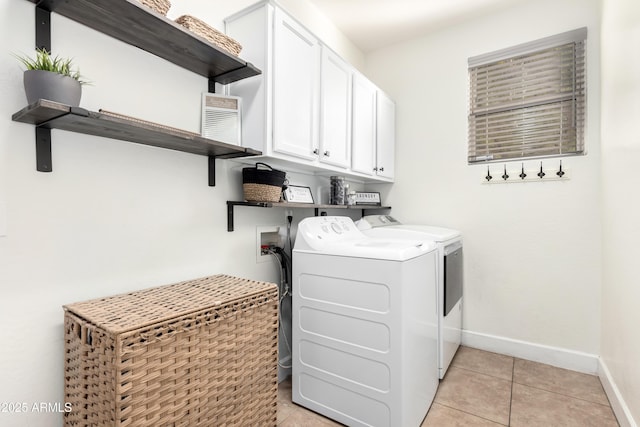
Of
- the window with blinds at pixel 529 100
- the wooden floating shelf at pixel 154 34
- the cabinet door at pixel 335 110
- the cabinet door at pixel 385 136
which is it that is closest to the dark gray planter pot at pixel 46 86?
the wooden floating shelf at pixel 154 34

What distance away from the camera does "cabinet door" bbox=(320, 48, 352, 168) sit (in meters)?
1.98

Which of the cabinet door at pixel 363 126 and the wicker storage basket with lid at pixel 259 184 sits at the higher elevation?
the cabinet door at pixel 363 126

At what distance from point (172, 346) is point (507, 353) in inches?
102

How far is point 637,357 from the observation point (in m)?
1.44

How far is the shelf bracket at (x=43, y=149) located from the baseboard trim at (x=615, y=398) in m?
2.73

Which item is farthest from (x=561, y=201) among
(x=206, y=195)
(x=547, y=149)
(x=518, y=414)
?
(x=206, y=195)

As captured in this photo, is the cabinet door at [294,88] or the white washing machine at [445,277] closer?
the cabinet door at [294,88]

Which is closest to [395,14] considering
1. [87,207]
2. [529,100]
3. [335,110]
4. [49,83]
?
[335,110]

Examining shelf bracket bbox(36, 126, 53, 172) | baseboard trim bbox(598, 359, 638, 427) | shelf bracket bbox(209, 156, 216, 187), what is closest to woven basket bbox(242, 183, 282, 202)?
shelf bracket bbox(209, 156, 216, 187)

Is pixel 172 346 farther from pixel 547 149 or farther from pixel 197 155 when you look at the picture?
pixel 547 149

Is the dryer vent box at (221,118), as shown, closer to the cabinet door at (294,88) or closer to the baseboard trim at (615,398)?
the cabinet door at (294,88)

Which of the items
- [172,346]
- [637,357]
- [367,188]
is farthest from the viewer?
[367,188]

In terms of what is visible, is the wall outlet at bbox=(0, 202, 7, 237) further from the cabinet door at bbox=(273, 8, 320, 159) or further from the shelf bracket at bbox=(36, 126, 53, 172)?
the cabinet door at bbox=(273, 8, 320, 159)

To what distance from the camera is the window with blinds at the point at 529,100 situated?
2318 millimetres
